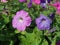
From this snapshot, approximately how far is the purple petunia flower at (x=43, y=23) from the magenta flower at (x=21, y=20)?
0.24 ft

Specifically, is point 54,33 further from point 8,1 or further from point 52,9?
point 8,1

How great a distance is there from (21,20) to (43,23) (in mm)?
175

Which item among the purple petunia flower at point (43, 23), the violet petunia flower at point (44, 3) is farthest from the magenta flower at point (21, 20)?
the violet petunia flower at point (44, 3)

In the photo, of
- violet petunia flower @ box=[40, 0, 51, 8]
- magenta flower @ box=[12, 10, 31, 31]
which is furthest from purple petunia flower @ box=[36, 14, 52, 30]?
violet petunia flower @ box=[40, 0, 51, 8]

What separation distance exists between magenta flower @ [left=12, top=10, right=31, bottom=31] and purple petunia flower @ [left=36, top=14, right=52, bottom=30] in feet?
0.24

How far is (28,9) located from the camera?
192 cm

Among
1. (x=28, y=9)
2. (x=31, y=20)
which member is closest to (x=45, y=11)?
(x=28, y=9)

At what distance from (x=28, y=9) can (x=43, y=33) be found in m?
0.34

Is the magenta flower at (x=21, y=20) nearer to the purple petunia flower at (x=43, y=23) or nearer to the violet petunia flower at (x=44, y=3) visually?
the purple petunia flower at (x=43, y=23)

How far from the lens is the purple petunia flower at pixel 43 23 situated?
1.65 meters

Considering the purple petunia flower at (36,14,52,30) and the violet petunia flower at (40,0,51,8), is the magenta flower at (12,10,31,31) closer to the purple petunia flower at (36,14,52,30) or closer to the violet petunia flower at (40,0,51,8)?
the purple petunia flower at (36,14,52,30)

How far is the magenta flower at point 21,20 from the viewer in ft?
5.55

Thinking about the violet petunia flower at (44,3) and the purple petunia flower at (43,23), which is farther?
the violet petunia flower at (44,3)

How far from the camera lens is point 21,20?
1801 mm
